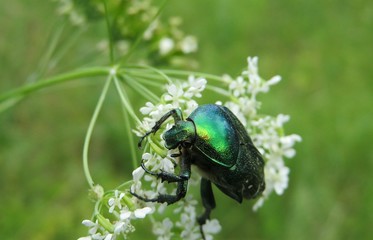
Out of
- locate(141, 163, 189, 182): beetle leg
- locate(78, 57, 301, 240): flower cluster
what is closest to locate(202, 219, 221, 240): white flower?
locate(78, 57, 301, 240): flower cluster

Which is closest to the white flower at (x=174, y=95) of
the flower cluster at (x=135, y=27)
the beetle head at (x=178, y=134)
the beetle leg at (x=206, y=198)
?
the beetle head at (x=178, y=134)

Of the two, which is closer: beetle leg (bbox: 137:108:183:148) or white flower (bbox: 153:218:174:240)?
beetle leg (bbox: 137:108:183:148)

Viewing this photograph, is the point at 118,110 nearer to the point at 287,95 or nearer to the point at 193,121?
the point at 287,95

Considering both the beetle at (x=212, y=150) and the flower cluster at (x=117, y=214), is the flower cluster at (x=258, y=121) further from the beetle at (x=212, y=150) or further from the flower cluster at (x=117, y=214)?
the flower cluster at (x=117, y=214)

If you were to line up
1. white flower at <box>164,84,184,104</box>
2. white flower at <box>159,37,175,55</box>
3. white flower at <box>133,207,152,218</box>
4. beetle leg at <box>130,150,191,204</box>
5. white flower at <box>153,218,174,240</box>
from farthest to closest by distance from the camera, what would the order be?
white flower at <box>159,37,175,55</box> < white flower at <box>153,218,174,240</box> < white flower at <box>164,84,184,104</box> < beetle leg at <box>130,150,191,204</box> < white flower at <box>133,207,152,218</box>

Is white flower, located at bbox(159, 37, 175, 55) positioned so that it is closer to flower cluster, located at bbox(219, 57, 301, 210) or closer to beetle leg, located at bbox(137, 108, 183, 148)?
flower cluster, located at bbox(219, 57, 301, 210)

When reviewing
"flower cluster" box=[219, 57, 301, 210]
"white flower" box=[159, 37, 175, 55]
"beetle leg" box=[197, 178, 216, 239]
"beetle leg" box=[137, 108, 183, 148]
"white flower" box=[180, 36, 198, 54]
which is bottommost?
"beetle leg" box=[197, 178, 216, 239]

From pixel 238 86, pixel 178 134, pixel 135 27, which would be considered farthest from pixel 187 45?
pixel 178 134
